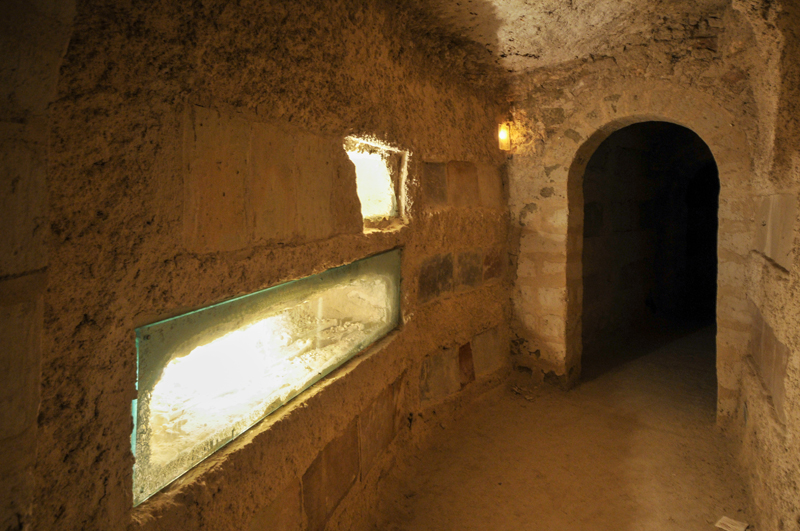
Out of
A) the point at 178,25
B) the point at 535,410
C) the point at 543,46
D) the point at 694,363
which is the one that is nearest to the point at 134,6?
the point at 178,25

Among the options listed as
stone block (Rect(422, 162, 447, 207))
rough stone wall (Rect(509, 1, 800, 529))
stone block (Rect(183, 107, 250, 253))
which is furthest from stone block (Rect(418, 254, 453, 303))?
stone block (Rect(183, 107, 250, 253))

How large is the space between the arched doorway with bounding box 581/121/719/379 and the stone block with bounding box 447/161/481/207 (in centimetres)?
174

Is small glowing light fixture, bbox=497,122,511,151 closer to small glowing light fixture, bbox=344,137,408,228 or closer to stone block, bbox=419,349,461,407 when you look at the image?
small glowing light fixture, bbox=344,137,408,228

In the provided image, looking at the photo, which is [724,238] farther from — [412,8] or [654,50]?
[412,8]

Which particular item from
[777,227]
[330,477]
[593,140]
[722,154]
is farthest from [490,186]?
[330,477]

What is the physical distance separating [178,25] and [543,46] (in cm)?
230

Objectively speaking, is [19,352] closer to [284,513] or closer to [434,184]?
[284,513]

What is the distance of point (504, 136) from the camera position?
318cm

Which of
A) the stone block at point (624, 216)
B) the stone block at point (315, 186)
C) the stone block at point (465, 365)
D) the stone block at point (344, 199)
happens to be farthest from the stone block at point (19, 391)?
the stone block at point (624, 216)

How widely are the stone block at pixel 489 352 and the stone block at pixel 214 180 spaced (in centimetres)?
210

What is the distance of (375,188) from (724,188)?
76.8 inches

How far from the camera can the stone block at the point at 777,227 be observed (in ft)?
5.14

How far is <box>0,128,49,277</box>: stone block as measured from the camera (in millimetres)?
618

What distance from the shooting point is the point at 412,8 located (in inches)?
83.7
